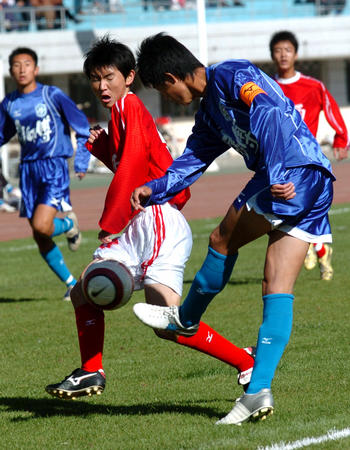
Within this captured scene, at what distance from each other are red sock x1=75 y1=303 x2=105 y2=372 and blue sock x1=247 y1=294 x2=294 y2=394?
1.01 meters

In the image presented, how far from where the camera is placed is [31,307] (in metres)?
9.05

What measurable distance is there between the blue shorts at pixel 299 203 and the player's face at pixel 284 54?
486 cm

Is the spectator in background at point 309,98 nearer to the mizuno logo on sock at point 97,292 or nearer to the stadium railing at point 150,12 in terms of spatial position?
the mizuno logo on sock at point 97,292

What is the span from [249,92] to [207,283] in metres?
0.98

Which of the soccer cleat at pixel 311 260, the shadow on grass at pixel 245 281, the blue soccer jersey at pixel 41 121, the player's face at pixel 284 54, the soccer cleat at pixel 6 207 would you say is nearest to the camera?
the blue soccer jersey at pixel 41 121

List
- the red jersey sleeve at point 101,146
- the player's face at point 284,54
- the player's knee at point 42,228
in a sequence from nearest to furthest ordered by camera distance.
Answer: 1. the red jersey sleeve at point 101,146
2. the player's knee at point 42,228
3. the player's face at point 284,54

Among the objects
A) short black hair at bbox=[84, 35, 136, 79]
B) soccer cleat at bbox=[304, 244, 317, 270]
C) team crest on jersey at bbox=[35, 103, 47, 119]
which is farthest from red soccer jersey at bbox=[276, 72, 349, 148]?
short black hair at bbox=[84, 35, 136, 79]

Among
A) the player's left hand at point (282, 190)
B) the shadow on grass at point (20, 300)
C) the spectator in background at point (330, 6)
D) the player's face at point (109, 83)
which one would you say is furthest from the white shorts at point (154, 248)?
the spectator in background at point (330, 6)

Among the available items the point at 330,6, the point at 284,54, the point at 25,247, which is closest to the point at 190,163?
the point at 284,54

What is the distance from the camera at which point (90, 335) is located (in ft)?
16.9

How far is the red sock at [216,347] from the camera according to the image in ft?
16.5

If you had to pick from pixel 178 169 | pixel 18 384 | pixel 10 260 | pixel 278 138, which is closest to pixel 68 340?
pixel 18 384

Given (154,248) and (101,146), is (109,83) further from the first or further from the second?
(154,248)

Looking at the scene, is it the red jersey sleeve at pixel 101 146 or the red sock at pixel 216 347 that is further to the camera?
the red jersey sleeve at pixel 101 146
